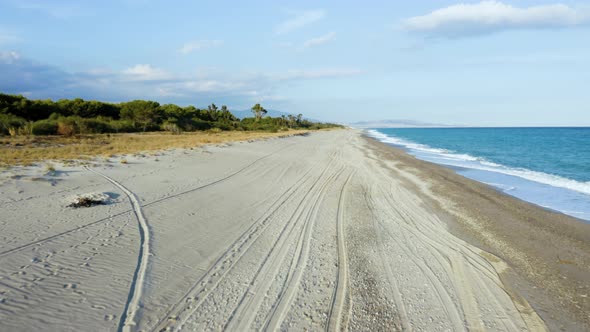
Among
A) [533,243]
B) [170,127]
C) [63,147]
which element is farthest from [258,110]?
[533,243]

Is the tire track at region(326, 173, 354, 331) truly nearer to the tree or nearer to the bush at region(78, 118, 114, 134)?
the bush at region(78, 118, 114, 134)

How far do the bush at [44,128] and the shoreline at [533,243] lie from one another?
3189 centimetres

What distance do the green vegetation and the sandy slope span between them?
2312 cm

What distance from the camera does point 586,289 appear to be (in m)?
5.20

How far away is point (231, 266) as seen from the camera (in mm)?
5285

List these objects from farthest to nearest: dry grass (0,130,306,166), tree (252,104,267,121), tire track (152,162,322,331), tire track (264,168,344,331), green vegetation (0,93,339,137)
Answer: tree (252,104,267,121), green vegetation (0,93,339,137), dry grass (0,130,306,166), tire track (264,168,344,331), tire track (152,162,322,331)

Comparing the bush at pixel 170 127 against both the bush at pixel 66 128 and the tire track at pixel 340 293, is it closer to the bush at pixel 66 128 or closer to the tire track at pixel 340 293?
the bush at pixel 66 128

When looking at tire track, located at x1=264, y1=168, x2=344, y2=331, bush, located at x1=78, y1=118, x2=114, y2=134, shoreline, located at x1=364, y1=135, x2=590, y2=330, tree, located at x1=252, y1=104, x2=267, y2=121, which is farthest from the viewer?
tree, located at x1=252, y1=104, x2=267, y2=121

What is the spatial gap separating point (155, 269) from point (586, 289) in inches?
282

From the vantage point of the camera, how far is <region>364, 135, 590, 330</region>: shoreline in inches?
187

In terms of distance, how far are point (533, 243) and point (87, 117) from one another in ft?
A: 159

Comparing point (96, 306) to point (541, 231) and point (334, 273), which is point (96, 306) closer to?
point (334, 273)

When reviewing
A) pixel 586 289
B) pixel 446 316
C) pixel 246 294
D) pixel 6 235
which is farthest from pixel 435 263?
pixel 6 235

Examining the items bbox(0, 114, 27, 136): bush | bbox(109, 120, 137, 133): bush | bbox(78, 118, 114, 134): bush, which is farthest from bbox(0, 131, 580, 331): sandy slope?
bbox(109, 120, 137, 133): bush
